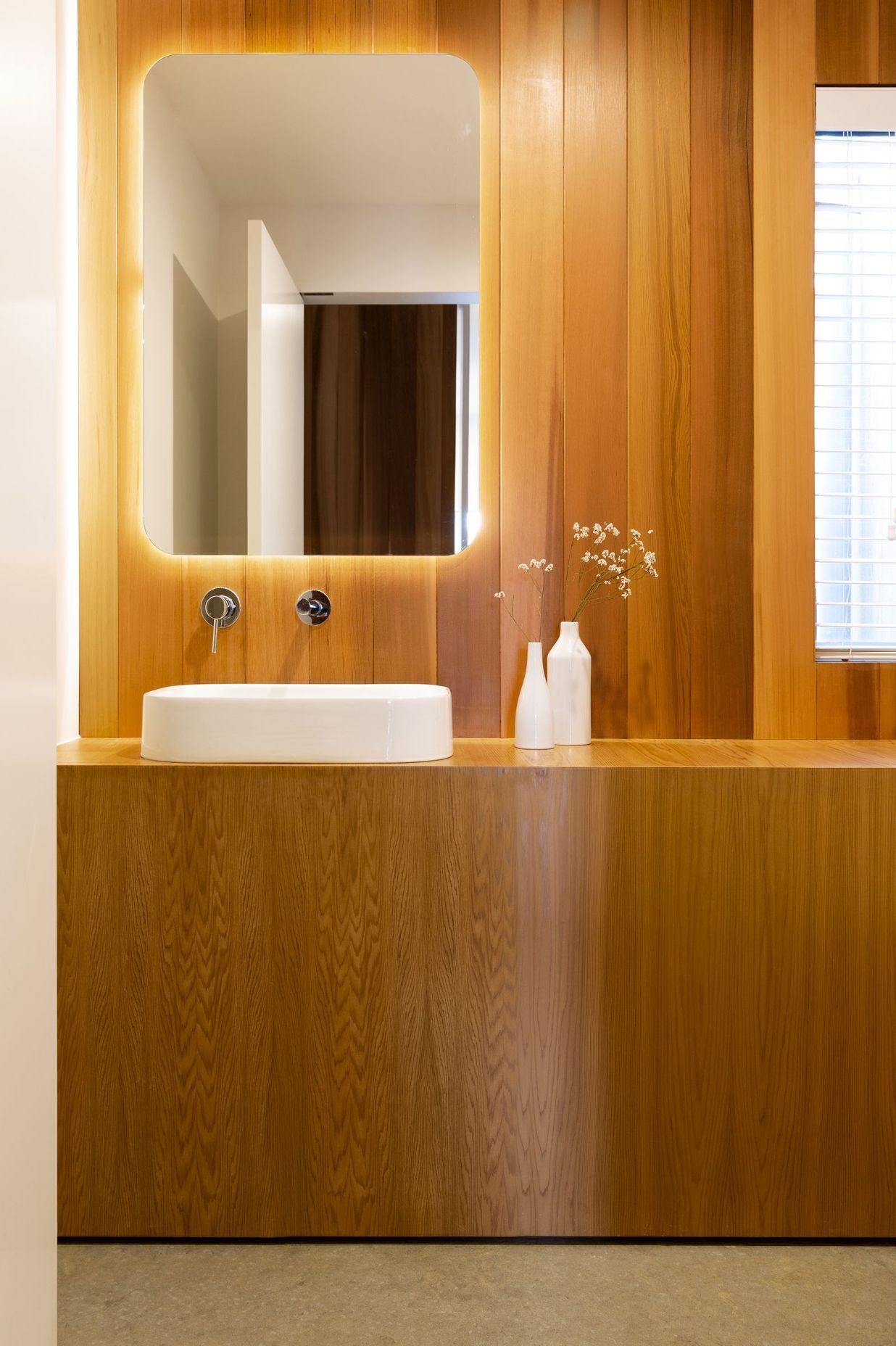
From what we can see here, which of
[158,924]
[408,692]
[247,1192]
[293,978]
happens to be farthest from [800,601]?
[247,1192]

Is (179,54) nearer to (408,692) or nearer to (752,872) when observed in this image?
(408,692)

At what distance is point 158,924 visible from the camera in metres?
1.51

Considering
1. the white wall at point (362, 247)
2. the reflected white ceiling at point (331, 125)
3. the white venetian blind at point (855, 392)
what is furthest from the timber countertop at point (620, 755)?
the reflected white ceiling at point (331, 125)

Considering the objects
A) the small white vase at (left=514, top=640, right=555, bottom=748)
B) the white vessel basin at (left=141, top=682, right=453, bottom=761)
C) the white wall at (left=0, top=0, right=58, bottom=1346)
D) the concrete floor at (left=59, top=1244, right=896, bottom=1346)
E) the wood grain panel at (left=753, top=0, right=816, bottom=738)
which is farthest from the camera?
the wood grain panel at (left=753, top=0, right=816, bottom=738)

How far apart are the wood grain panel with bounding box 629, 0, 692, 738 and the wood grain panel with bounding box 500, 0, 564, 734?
145 millimetres

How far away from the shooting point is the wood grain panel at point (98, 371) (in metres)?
1.89

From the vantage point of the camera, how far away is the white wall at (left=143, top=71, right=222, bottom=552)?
190 centimetres

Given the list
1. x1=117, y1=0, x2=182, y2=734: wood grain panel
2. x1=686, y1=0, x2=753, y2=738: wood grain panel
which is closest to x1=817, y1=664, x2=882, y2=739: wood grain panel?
x1=686, y1=0, x2=753, y2=738: wood grain panel

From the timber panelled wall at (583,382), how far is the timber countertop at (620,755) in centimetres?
9

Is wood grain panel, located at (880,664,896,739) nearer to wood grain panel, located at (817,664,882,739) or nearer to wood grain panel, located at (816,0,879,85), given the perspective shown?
wood grain panel, located at (817,664,882,739)

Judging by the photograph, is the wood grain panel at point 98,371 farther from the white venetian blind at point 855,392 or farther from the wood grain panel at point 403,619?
the white venetian blind at point 855,392

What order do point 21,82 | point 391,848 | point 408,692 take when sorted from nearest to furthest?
point 21,82 < point 391,848 < point 408,692

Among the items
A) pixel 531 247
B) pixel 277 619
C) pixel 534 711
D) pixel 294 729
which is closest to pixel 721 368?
pixel 531 247

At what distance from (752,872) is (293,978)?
2.39 feet
